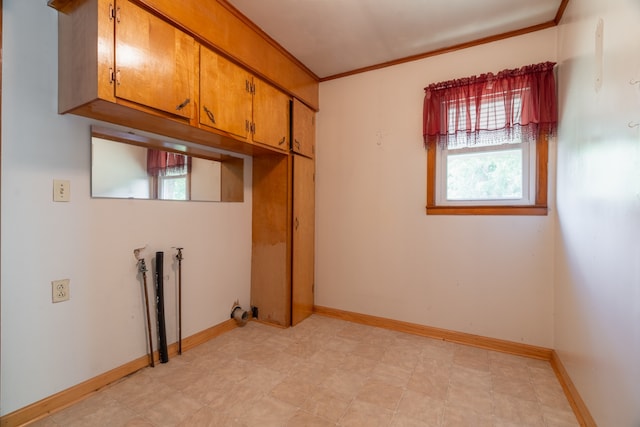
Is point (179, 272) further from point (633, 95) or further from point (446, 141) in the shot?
point (633, 95)

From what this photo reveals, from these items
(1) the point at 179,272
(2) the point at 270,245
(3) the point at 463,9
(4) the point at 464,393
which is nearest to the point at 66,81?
(1) the point at 179,272

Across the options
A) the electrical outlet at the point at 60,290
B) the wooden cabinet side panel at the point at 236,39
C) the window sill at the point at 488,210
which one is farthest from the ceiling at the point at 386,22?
the electrical outlet at the point at 60,290

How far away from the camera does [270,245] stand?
2.91 m

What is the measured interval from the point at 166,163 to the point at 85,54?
857 mm

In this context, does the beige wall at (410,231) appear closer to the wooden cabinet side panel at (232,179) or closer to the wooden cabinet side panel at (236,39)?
the wooden cabinet side panel at (236,39)

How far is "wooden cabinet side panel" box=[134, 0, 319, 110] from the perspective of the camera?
68.7 inches

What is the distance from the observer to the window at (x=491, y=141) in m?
2.21

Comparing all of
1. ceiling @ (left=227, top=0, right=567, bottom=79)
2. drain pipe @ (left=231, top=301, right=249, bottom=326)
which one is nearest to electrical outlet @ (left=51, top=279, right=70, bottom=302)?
drain pipe @ (left=231, top=301, right=249, bottom=326)

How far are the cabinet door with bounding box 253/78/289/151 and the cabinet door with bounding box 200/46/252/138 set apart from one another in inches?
3.8

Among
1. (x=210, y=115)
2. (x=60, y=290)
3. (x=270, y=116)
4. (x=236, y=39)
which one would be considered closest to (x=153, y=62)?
(x=210, y=115)

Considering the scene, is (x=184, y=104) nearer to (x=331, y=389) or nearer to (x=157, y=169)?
(x=157, y=169)

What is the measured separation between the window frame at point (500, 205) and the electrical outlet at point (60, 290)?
106 inches

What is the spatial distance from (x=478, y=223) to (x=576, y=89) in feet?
3.64

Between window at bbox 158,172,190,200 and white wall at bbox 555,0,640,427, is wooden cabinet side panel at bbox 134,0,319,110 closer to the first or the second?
window at bbox 158,172,190,200
